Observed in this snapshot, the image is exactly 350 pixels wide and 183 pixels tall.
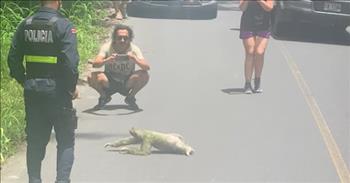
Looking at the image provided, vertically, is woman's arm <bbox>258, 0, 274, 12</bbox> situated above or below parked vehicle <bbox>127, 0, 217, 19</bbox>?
above

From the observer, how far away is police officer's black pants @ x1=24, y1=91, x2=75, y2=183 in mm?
5176

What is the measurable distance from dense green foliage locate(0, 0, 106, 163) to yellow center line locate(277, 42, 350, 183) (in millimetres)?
2854

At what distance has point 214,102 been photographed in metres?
9.03

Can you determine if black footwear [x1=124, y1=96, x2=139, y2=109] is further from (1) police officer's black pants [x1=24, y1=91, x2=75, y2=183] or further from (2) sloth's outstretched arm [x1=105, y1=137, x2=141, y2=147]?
(1) police officer's black pants [x1=24, y1=91, x2=75, y2=183]

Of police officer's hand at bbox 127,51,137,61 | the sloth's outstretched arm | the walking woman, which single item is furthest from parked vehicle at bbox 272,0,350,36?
the sloth's outstretched arm

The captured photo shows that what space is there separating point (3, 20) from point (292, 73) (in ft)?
14.8

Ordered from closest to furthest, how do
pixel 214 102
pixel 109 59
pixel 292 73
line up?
pixel 109 59, pixel 214 102, pixel 292 73

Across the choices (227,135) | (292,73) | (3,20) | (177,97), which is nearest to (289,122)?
(227,135)

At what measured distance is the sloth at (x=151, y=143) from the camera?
681 cm

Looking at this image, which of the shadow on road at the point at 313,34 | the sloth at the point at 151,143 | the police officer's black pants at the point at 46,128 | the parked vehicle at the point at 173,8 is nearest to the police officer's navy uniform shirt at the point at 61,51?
the police officer's black pants at the point at 46,128

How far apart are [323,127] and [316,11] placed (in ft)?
21.0

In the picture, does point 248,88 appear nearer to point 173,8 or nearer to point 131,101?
point 131,101

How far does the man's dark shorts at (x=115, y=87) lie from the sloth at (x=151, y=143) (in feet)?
4.68

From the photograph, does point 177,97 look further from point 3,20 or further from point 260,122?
point 3,20
